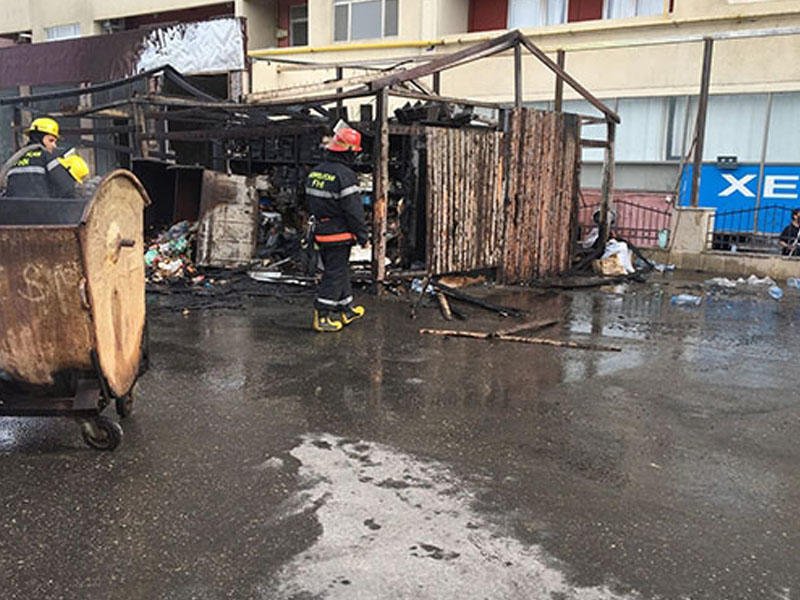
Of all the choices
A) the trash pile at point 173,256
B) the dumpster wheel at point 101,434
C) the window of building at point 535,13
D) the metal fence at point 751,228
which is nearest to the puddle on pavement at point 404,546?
the dumpster wheel at point 101,434

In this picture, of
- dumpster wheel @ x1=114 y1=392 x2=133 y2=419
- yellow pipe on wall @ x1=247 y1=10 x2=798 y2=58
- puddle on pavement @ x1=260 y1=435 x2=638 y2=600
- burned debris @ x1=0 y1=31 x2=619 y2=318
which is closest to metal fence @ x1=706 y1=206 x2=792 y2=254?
burned debris @ x1=0 y1=31 x2=619 y2=318

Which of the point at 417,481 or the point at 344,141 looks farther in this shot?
the point at 344,141

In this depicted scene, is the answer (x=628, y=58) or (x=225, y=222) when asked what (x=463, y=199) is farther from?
(x=628, y=58)

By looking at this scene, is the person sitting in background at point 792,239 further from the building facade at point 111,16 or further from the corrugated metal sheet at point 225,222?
the building facade at point 111,16

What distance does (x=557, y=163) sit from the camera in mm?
10930

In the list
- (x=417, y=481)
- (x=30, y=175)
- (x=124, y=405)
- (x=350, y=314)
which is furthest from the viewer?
(x=350, y=314)

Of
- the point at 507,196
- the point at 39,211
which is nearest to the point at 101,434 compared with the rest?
the point at 39,211

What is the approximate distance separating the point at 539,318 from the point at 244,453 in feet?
16.0

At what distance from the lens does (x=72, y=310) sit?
11.9ft

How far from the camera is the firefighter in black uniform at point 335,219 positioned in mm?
7078

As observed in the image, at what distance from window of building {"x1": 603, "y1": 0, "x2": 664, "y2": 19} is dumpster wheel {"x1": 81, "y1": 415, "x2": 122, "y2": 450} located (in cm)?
1625

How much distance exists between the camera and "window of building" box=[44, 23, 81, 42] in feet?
80.7

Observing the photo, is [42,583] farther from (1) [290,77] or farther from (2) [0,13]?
(2) [0,13]

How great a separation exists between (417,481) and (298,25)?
70.1ft
